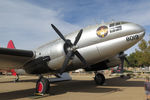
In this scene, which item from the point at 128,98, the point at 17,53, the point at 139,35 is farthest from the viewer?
the point at 17,53

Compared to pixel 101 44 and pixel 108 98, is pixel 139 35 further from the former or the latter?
pixel 108 98

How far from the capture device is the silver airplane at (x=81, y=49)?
9.11 metres

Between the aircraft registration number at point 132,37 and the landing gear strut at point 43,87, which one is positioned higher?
the aircraft registration number at point 132,37

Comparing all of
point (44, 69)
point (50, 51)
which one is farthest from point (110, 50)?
point (44, 69)

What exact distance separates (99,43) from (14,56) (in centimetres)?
569

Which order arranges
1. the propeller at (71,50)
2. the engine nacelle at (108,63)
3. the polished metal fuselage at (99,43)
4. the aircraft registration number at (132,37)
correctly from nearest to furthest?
the aircraft registration number at (132,37) < the polished metal fuselage at (99,43) < the propeller at (71,50) < the engine nacelle at (108,63)

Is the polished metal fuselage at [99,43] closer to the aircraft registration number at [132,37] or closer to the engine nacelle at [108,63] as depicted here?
the aircraft registration number at [132,37]

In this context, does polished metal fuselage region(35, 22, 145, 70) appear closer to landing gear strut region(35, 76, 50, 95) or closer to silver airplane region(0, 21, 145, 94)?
silver airplane region(0, 21, 145, 94)

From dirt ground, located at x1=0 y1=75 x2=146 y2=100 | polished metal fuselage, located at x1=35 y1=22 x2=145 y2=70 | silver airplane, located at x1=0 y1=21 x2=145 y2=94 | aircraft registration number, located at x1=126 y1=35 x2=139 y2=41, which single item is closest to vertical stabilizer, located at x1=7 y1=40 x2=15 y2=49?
dirt ground, located at x1=0 y1=75 x2=146 y2=100

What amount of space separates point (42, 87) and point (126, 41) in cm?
622

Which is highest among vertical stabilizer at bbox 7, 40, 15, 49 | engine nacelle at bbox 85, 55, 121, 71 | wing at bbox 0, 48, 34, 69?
vertical stabilizer at bbox 7, 40, 15, 49

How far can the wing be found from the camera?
9.25 metres

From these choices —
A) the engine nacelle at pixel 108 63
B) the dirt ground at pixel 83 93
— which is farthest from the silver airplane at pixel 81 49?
the engine nacelle at pixel 108 63

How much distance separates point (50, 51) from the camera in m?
9.83
